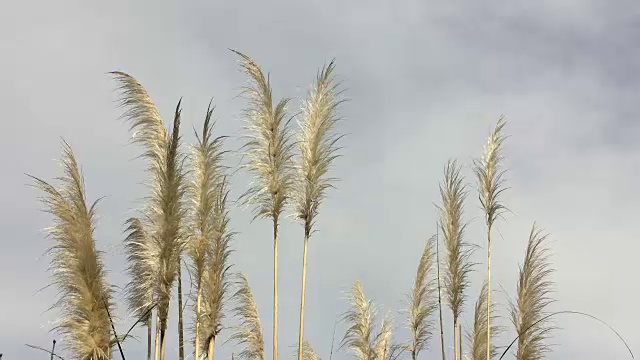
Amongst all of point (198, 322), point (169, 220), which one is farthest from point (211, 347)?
point (169, 220)

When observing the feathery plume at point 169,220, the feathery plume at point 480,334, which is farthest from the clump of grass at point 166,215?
the feathery plume at point 480,334

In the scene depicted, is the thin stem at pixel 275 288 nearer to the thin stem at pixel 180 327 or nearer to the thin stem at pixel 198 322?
the thin stem at pixel 198 322

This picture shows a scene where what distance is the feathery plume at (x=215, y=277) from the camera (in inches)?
294

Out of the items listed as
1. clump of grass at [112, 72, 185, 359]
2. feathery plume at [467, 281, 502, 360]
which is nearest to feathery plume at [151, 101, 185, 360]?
clump of grass at [112, 72, 185, 359]

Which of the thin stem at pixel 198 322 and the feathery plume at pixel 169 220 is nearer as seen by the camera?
the feathery plume at pixel 169 220

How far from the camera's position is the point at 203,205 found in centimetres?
744

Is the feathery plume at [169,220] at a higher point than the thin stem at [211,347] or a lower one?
higher

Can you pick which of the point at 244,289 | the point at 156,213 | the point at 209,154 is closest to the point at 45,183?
the point at 156,213

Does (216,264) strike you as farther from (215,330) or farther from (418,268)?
(418,268)

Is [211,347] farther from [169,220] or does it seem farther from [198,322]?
[169,220]

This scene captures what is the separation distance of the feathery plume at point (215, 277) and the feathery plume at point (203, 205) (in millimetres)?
21

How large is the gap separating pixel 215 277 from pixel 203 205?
2.14 ft

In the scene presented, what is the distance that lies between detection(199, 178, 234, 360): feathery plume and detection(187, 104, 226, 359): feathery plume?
0.8 inches

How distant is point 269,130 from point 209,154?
595 mm
